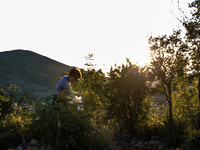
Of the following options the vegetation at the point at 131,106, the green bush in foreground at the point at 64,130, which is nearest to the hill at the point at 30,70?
the vegetation at the point at 131,106

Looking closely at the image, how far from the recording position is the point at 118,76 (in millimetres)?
7293

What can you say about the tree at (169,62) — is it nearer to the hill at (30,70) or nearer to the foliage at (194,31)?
the foliage at (194,31)

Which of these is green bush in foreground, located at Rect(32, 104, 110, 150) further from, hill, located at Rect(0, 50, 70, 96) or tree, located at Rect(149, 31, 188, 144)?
hill, located at Rect(0, 50, 70, 96)

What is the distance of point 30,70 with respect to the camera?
8744cm

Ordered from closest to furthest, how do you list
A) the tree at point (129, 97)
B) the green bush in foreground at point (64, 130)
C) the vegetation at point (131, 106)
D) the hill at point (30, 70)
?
the green bush in foreground at point (64, 130)
the vegetation at point (131, 106)
the tree at point (129, 97)
the hill at point (30, 70)

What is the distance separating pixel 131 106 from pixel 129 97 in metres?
0.33

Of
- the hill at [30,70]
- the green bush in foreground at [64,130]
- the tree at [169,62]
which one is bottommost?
the green bush in foreground at [64,130]

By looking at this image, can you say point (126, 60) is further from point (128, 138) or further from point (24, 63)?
point (24, 63)

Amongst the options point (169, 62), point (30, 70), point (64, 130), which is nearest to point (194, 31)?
point (169, 62)

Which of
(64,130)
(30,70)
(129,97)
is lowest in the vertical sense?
(64,130)

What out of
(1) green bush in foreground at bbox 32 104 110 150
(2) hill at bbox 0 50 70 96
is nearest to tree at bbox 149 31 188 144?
(1) green bush in foreground at bbox 32 104 110 150

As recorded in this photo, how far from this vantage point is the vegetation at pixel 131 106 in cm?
481

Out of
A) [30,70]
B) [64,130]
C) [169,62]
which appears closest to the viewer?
[64,130]

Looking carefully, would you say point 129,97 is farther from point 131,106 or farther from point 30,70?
point 30,70
